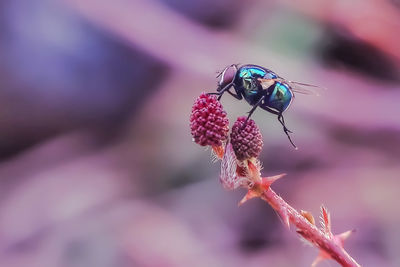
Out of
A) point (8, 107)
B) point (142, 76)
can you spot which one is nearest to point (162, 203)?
point (142, 76)

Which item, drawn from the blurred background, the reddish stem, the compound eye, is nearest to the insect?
the compound eye

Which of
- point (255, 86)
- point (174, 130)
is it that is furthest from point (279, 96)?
point (174, 130)

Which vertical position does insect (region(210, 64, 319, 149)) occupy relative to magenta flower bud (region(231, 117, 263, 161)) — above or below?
above

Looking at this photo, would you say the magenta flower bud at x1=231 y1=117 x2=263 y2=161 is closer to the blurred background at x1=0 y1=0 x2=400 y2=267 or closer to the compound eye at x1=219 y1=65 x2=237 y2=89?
the compound eye at x1=219 y1=65 x2=237 y2=89

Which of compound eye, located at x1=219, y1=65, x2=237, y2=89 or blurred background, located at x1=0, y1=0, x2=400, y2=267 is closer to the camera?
compound eye, located at x1=219, y1=65, x2=237, y2=89

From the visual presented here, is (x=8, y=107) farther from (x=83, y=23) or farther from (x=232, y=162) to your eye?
(x=232, y=162)

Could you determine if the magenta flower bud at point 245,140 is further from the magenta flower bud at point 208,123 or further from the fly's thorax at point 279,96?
the fly's thorax at point 279,96
